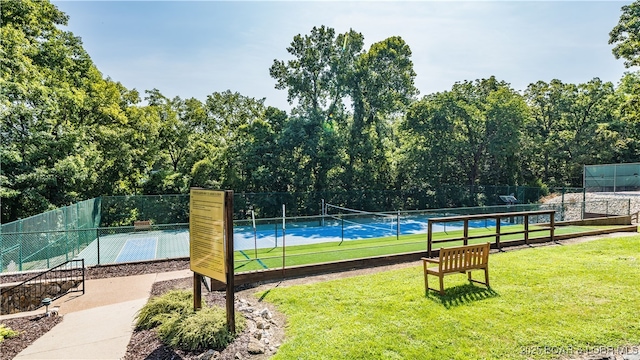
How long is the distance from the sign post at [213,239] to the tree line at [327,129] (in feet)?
55.0

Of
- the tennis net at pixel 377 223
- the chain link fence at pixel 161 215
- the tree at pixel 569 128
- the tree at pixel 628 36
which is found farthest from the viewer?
the tree at pixel 569 128

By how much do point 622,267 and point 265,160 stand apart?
2232 centimetres

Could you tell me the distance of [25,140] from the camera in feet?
55.8

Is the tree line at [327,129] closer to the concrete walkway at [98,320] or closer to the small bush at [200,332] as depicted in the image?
the concrete walkway at [98,320]

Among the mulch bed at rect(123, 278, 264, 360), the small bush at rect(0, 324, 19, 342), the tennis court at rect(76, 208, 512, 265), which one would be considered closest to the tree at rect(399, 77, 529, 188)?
the tennis court at rect(76, 208, 512, 265)

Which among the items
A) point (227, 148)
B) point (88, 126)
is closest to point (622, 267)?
point (227, 148)

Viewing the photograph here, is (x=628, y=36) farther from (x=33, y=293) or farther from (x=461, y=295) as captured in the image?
(x=33, y=293)

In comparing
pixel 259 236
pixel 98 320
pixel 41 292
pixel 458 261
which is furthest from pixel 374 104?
pixel 98 320

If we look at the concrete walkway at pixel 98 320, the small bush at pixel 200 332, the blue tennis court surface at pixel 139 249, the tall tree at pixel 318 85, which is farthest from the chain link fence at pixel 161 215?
the small bush at pixel 200 332

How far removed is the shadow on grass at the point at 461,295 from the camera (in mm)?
5832

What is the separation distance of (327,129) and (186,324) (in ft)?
79.0

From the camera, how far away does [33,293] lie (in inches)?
362

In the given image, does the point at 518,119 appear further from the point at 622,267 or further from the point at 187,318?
the point at 187,318

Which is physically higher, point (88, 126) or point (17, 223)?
point (88, 126)
